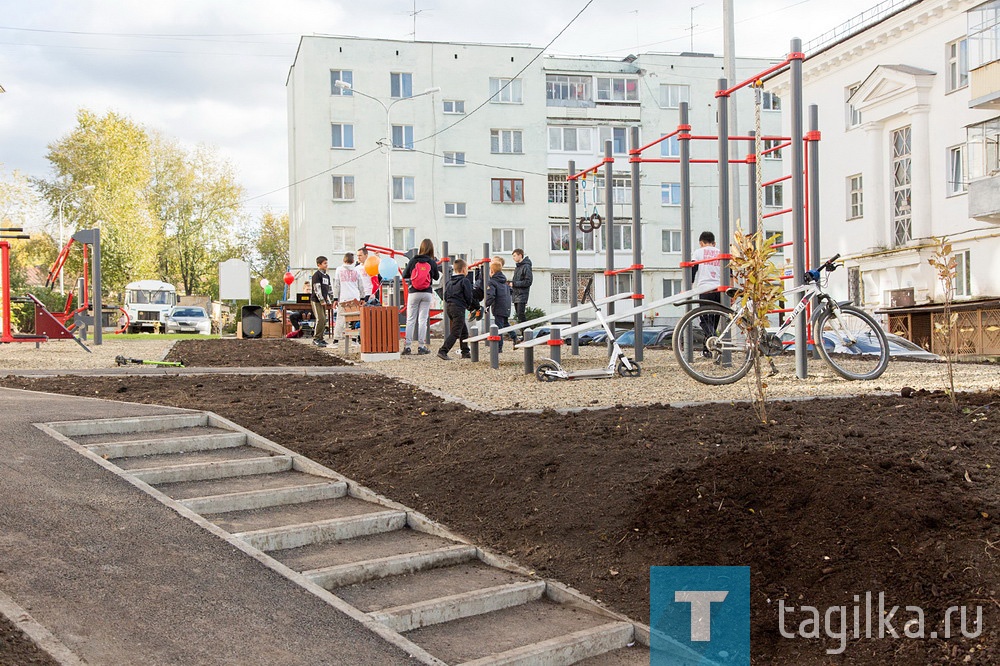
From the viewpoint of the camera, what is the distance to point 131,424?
27.5 feet

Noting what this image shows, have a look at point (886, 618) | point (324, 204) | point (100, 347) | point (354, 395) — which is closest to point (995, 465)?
point (886, 618)

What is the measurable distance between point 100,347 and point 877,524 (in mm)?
19558

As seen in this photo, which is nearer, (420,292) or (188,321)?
(420,292)

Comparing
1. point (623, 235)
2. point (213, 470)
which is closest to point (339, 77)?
point (623, 235)

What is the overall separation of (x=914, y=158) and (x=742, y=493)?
3224 centimetres

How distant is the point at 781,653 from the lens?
4.82 metres

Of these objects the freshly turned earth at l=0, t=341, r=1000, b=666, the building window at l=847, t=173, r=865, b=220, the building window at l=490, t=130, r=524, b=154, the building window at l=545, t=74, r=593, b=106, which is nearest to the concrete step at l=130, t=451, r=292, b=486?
the freshly turned earth at l=0, t=341, r=1000, b=666

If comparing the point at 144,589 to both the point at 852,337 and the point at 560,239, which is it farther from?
the point at 560,239

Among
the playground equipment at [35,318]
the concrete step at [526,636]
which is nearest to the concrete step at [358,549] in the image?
the concrete step at [526,636]

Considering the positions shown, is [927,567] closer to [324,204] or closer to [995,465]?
[995,465]

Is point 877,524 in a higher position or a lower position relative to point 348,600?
higher

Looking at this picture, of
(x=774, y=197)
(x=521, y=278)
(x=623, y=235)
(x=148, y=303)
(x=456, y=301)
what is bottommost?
(x=456, y=301)

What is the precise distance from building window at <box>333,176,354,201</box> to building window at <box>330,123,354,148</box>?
1797 millimetres

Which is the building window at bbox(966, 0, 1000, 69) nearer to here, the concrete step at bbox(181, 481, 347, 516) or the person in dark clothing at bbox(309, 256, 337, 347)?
the person in dark clothing at bbox(309, 256, 337, 347)
